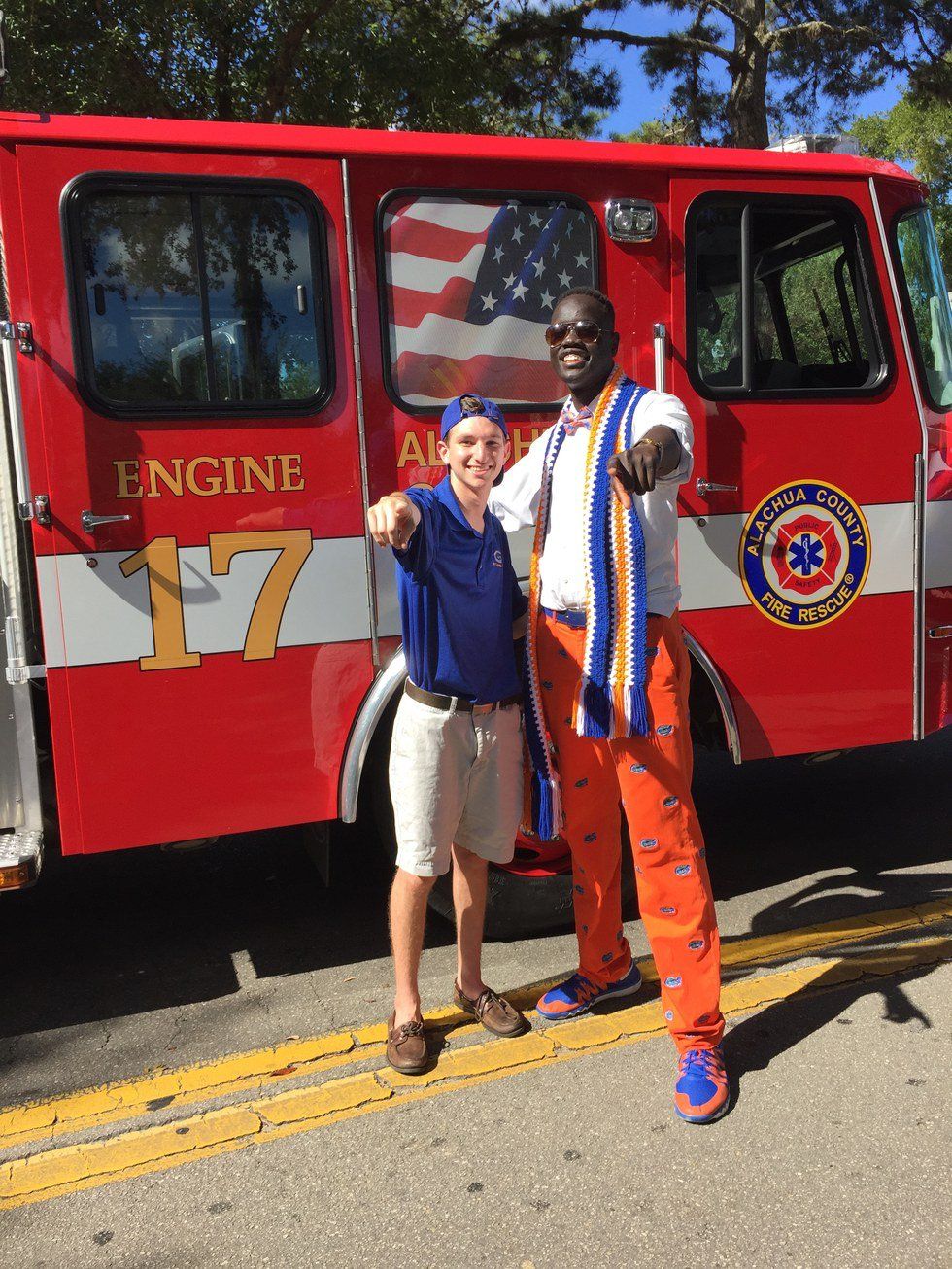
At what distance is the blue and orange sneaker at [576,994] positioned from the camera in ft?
11.0

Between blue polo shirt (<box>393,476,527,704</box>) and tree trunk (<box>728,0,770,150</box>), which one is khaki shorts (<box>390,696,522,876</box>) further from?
tree trunk (<box>728,0,770,150</box>)

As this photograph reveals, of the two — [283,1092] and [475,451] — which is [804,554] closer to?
[475,451]

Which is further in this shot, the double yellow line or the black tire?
the black tire

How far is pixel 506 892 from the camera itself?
380 cm

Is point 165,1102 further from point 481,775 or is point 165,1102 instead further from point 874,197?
point 874,197

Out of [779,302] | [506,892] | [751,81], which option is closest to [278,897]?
[506,892]

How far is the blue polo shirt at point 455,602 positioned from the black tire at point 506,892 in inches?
27.2

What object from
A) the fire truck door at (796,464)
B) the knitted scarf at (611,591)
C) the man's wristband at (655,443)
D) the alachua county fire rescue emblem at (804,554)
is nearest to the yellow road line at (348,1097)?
the fire truck door at (796,464)

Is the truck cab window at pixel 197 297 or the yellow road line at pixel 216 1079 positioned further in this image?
the truck cab window at pixel 197 297

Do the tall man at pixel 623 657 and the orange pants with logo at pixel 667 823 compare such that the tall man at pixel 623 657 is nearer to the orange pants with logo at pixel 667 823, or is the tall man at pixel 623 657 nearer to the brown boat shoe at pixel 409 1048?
the orange pants with logo at pixel 667 823

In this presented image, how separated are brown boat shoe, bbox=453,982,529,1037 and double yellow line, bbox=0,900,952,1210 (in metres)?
0.03

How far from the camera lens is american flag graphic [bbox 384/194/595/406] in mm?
3393

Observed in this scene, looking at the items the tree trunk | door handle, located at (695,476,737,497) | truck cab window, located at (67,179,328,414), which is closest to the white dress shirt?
door handle, located at (695,476,737,497)

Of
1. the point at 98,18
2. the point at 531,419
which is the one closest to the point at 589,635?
the point at 531,419
